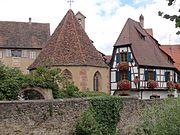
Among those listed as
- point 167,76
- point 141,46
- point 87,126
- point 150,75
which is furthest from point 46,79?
point 167,76

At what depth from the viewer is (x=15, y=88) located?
22.5 metres

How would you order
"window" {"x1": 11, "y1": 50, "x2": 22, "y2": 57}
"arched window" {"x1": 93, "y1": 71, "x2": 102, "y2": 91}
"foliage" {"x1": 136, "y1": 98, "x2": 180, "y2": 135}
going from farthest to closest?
"window" {"x1": 11, "y1": 50, "x2": 22, "y2": 57} < "arched window" {"x1": 93, "y1": 71, "x2": 102, "y2": 91} < "foliage" {"x1": 136, "y1": 98, "x2": 180, "y2": 135}

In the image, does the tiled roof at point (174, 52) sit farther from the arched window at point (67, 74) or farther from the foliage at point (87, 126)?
the foliage at point (87, 126)

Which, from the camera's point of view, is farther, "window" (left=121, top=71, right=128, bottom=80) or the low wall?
"window" (left=121, top=71, right=128, bottom=80)

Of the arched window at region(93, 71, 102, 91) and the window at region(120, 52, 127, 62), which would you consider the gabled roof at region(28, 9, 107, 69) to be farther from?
the window at region(120, 52, 127, 62)

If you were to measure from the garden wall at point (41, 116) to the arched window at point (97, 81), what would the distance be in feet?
42.9

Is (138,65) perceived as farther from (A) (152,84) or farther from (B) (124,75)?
(A) (152,84)

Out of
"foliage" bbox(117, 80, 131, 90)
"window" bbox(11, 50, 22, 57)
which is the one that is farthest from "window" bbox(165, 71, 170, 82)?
"window" bbox(11, 50, 22, 57)

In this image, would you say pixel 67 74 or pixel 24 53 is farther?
pixel 24 53

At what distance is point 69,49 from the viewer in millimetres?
33094

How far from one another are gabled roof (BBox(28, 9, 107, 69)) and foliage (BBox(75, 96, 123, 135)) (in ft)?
31.9

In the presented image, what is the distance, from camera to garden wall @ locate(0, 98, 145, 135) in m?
17.9

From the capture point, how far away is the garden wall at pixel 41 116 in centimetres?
1786

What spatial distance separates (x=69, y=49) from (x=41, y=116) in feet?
47.8
